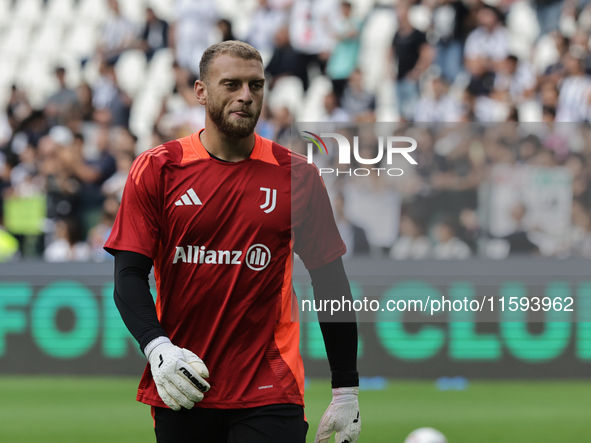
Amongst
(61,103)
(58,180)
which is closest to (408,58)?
(58,180)

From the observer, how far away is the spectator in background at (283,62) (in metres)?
13.4

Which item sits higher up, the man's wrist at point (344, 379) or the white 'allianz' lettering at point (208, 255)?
the white 'allianz' lettering at point (208, 255)

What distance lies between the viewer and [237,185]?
3.87m

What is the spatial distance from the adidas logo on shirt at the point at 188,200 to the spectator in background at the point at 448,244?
626cm

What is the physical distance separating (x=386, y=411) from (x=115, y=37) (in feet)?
29.6

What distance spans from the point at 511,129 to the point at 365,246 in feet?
7.97

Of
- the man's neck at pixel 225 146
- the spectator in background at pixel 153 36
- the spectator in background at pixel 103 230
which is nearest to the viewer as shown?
the man's neck at pixel 225 146

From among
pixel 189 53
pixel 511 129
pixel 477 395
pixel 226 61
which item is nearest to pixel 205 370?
pixel 226 61

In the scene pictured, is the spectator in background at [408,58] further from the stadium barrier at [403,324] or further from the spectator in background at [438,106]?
the stadium barrier at [403,324]

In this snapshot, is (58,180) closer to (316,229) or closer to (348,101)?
(348,101)

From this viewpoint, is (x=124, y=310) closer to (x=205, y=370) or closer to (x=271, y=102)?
(x=205, y=370)

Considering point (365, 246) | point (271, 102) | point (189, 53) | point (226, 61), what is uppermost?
point (189, 53)

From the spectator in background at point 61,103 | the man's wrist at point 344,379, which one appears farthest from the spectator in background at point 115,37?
the man's wrist at point 344,379

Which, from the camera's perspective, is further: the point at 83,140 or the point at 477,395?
the point at 83,140
